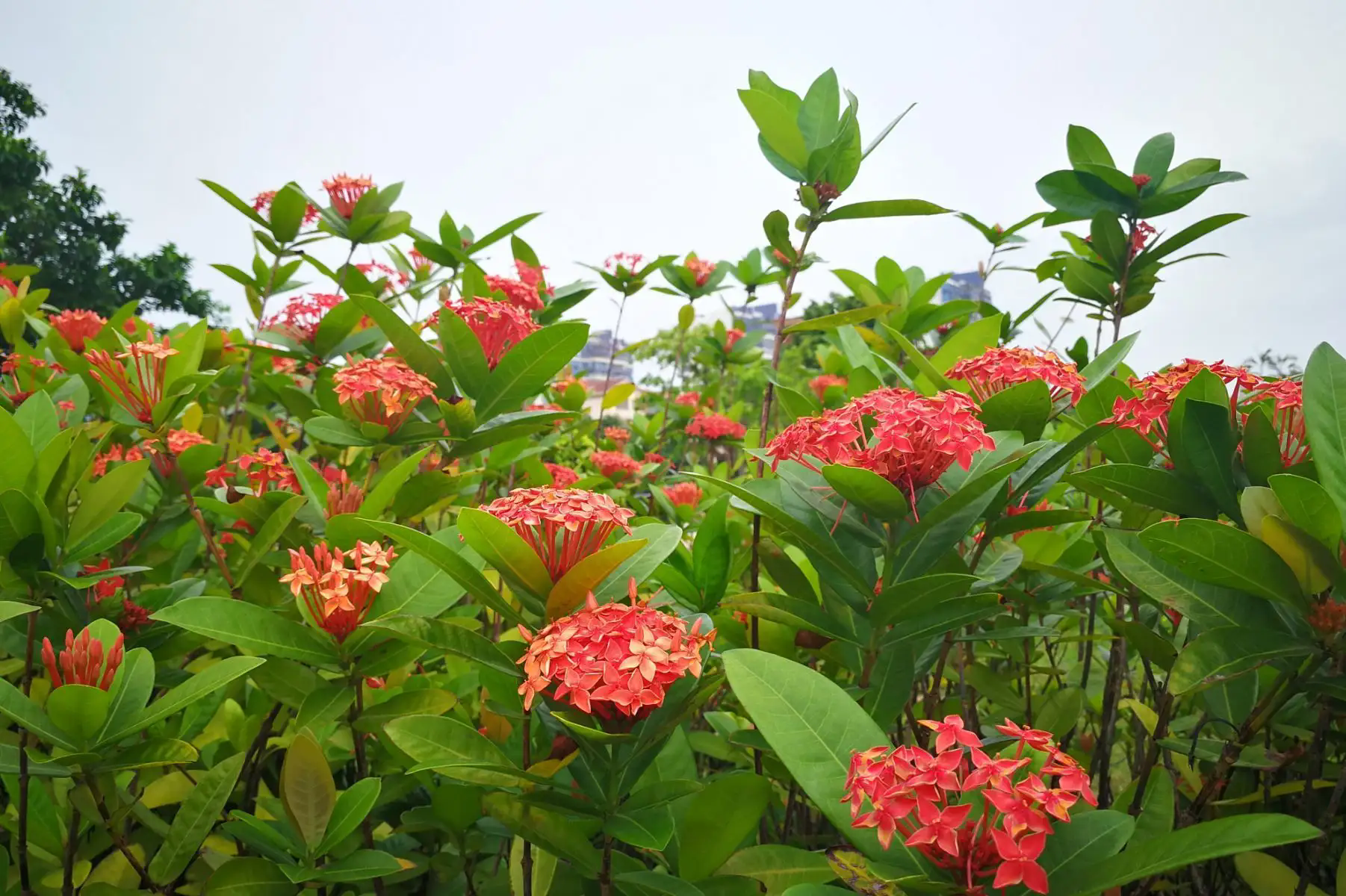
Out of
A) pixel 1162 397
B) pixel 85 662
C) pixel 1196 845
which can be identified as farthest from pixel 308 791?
pixel 1162 397

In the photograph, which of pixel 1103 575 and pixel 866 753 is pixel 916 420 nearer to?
pixel 866 753

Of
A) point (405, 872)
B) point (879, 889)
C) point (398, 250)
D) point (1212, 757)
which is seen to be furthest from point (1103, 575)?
point (398, 250)

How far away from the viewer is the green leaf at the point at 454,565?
1.06 m

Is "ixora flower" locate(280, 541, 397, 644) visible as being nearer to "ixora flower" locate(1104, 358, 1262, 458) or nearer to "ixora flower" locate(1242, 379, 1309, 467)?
"ixora flower" locate(1104, 358, 1262, 458)

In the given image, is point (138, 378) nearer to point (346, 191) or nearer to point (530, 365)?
point (530, 365)

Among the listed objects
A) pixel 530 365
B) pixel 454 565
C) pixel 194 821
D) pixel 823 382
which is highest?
pixel 530 365

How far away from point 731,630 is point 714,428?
276 centimetres

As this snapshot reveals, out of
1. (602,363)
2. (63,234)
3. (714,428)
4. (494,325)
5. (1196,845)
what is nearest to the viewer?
(1196,845)

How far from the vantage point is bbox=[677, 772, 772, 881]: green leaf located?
1.12 metres

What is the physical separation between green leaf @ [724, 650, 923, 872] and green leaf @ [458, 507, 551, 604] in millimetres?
302

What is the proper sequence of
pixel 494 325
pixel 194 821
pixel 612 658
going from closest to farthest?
pixel 612 658 → pixel 194 821 → pixel 494 325

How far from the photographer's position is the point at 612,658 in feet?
3.04

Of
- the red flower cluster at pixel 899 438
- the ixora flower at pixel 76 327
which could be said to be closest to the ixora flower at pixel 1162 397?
the red flower cluster at pixel 899 438

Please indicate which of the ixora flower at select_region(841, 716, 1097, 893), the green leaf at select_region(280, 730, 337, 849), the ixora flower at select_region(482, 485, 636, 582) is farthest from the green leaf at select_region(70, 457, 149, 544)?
the ixora flower at select_region(841, 716, 1097, 893)
